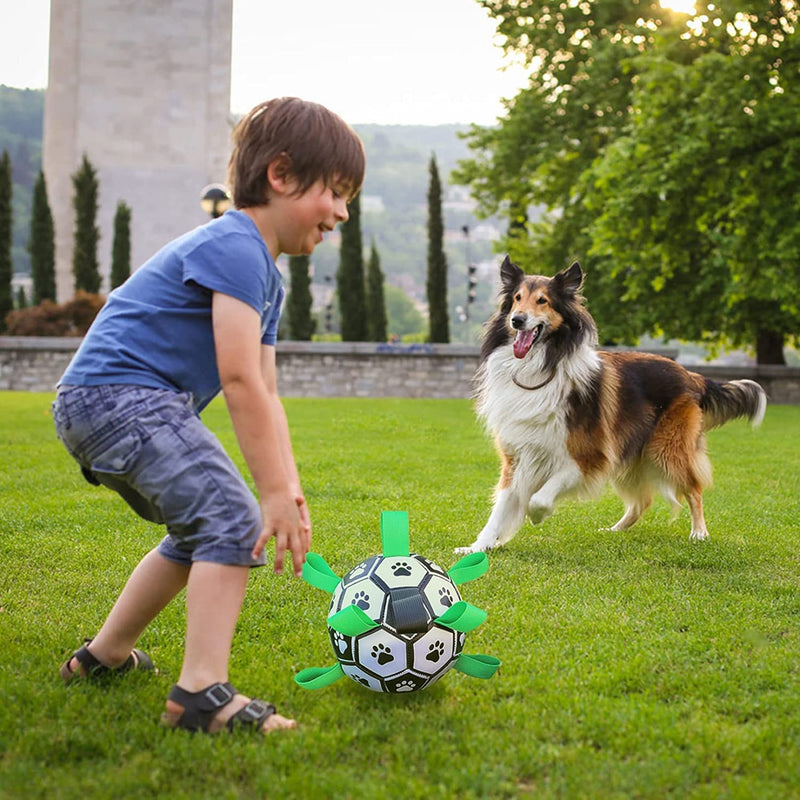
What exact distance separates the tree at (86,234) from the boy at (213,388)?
34.9 meters

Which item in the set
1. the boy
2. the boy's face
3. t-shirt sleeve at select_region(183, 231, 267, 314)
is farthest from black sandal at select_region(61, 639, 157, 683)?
the boy's face

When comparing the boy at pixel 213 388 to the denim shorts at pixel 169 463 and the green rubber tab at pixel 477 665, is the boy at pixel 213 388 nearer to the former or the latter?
the denim shorts at pixel 169 463

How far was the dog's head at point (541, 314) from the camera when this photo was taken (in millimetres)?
5754

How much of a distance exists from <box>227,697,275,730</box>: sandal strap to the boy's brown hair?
1.46 meters

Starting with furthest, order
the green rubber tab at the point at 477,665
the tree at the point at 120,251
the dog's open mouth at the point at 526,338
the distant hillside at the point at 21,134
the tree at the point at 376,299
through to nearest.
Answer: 1. the distant hillside at the point at 21,134
2. the tree at the point at 376,299
3. the tree at the point at 120,251
4. the dog's open mouth at the point at 526,338
5. the green rubber tab at the point at 477,665

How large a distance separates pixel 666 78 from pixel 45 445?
13.9 meters

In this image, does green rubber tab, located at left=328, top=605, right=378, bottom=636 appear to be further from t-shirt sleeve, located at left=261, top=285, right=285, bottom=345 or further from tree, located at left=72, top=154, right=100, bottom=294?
tree, located at left=72, top=154, right=100, bottom=294

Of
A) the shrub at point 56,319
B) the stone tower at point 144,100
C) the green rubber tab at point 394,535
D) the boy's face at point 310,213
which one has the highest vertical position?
the stone tower at point 144,100

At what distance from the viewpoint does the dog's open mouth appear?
18.9 feet

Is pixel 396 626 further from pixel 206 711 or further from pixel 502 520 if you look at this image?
pixel 502 520

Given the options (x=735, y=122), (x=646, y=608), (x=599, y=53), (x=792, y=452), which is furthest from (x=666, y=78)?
(x=646, y=608)

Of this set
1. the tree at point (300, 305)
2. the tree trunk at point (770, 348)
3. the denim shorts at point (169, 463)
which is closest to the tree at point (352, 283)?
the tree at point (300, 305)

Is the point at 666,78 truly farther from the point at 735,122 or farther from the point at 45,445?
the point at 45,445

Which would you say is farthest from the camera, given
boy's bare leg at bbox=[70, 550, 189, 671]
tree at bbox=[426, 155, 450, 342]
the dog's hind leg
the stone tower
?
the stone tower
